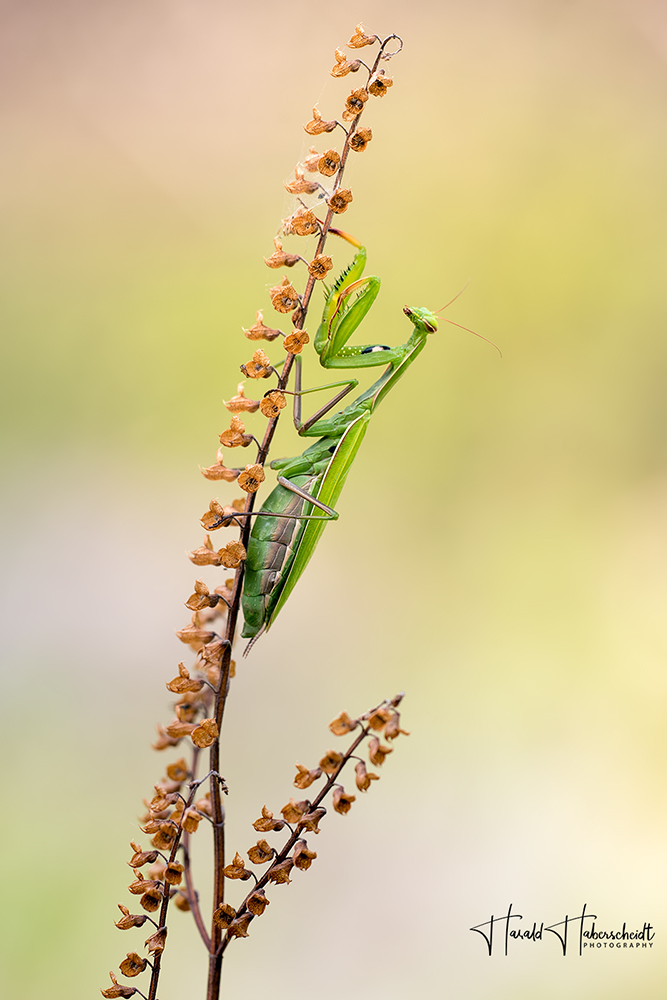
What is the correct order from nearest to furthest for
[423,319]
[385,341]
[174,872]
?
[174,872] < [423,319] < [385,341]

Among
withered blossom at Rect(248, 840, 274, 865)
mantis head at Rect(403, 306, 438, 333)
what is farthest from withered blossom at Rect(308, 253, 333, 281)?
withered blossom at Rect(248, 840, 274, 865)

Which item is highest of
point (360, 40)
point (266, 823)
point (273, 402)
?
point (360, 40)

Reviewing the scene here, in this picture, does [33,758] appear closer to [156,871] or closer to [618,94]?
[156,871]

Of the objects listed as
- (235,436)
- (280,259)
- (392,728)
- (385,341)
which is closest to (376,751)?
(392,728)

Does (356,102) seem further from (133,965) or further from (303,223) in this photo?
(133,965)

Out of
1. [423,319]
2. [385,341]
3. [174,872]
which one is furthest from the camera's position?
[385,341]

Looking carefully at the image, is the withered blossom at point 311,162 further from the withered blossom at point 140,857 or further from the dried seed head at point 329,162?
the withered blossom at point 140,857
